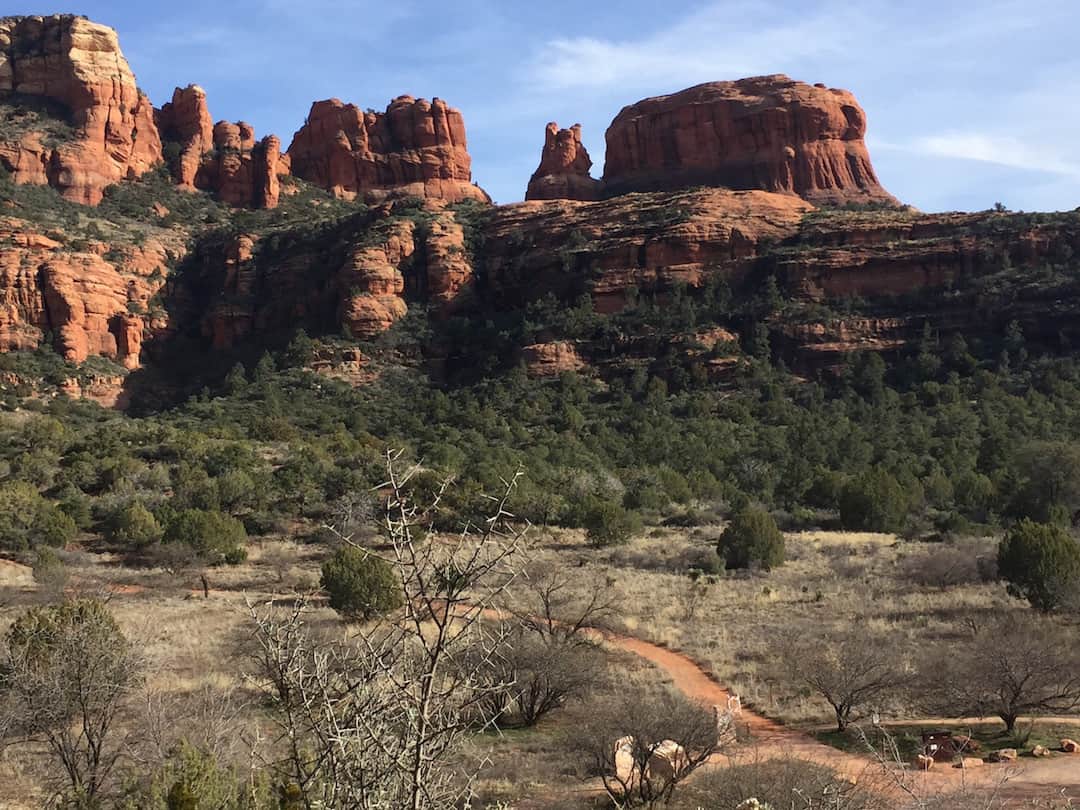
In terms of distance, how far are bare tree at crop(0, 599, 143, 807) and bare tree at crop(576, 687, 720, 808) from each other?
17.0 ft

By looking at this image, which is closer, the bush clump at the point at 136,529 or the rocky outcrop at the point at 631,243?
the bush clump at the point at 136,529

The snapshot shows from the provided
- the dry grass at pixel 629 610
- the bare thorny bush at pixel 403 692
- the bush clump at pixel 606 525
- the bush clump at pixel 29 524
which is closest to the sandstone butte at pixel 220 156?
the bush clump at pixel 29 524

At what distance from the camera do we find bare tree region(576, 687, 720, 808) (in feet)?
32.8

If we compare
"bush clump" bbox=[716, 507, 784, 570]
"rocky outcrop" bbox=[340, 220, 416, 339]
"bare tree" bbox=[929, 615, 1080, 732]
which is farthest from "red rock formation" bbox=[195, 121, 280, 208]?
"bare tree" bbox=[929, 615, 1080, 732]

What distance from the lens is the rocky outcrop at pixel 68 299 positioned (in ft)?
195

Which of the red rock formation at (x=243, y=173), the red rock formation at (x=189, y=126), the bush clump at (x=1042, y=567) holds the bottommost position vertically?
the bush clump at (x=1042, y=567)

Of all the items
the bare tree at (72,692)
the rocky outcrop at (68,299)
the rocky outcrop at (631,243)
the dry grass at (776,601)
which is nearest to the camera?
the bare tree at (72,692)

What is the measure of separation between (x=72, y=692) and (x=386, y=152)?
82.6 metres

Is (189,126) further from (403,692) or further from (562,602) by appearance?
(403,692)

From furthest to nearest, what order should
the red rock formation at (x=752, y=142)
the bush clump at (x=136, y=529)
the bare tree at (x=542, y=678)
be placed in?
the red rock formation at (x=752, y=142) → the bush clump at (x=136, y=529) → the bare tree at (x=542, y=678)

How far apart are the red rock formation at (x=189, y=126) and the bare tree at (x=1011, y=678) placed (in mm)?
80580

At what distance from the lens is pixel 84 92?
7581 centimetres

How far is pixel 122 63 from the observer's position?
263ft

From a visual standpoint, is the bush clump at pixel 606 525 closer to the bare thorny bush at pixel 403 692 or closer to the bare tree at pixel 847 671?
the bare tree at pixel 847 671
